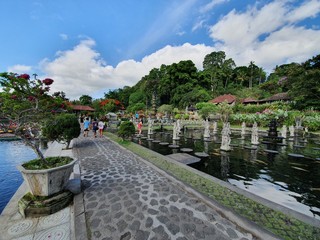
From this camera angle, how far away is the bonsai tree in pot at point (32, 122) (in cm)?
316

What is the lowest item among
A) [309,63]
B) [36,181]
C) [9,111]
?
[36,181]

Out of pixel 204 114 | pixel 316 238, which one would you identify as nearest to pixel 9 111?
pixel 316 238

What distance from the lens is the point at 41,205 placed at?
10.1 feet

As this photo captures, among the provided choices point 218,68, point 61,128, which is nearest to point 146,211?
point 61,128

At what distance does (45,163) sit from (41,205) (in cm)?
86

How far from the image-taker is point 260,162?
7336 millimetres

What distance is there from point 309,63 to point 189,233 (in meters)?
27.5

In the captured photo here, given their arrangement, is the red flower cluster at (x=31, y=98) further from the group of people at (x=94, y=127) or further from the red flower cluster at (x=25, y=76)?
the group of people at (x=94, y=127)

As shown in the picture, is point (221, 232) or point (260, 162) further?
point (260, 162)

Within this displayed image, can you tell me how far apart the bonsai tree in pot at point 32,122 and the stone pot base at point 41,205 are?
0.11 m

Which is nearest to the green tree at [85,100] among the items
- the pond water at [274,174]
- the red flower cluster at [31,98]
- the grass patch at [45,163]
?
the red flower cluster at [31,98]

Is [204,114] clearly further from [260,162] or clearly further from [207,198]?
[207,198]

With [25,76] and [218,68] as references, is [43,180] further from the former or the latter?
[218,68]

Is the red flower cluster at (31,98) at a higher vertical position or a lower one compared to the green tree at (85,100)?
lower
